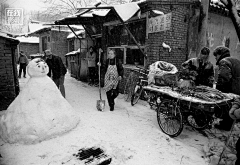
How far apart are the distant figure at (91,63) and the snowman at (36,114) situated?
Answer: 6.33 meters

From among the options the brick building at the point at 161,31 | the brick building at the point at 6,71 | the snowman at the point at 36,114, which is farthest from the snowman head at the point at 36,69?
the brick building at the point at 161,31

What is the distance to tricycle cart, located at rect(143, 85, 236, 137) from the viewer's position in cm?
307

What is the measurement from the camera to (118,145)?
343 cm

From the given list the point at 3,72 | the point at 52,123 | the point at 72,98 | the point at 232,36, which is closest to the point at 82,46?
the point at 72,98

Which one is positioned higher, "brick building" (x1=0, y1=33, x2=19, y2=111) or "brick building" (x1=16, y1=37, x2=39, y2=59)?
"brick building" (x1=16, y1=37, x2=39, y2=59)

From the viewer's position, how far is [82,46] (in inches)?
448

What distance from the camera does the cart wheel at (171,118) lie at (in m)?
3.61

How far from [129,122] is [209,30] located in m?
6.67

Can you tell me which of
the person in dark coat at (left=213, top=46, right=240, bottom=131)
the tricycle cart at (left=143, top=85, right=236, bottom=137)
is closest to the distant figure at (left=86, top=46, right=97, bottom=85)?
the tricycle cart at (left=143, top=85, right=236, bottom=137)

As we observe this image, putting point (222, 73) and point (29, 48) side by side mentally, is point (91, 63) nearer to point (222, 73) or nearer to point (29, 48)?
point (222, 73)

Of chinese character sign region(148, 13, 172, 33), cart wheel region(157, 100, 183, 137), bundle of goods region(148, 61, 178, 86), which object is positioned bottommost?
cart wheel region(157, 100, 183, 137)

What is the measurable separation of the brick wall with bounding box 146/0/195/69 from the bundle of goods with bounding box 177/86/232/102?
2.89 meters

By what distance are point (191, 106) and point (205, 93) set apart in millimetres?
419

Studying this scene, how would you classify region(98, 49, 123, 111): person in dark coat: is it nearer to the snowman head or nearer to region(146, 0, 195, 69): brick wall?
region(146, 0, 195, 69): brick wall
